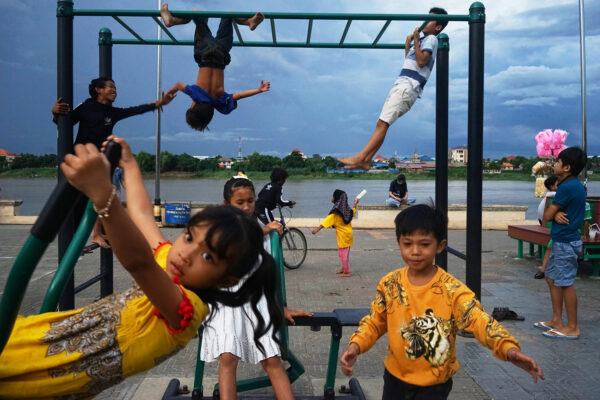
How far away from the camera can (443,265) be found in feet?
15.8

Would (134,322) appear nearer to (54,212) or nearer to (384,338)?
(54,212)

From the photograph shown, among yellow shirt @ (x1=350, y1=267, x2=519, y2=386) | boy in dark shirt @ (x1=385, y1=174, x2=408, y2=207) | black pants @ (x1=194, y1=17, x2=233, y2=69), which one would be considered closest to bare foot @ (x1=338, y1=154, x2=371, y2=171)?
black pants @ (x1=194, y1=17, x2=233, y2=69)

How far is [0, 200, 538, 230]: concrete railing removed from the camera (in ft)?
42.7

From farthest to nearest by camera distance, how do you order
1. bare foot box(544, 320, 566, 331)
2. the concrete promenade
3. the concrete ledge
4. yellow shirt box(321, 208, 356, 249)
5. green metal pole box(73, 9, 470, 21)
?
the concrete ledge → yellow shirt box(321, 208, 356, 249) → bare foot box(544, 320, 566, 331) → green metal pole box(73, 9, 470, 21) → the concrete promenade

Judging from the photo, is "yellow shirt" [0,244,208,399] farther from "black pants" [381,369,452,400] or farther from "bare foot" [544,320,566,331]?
"bare foot" [544,320,566,331]

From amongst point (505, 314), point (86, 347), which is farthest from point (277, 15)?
point (505, 314)

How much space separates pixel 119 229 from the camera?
1.13 m

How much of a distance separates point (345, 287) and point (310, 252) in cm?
283

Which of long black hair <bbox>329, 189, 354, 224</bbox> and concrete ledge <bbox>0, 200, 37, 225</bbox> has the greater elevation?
long black hair <bbox>329, 189, 354, 224</bbox>

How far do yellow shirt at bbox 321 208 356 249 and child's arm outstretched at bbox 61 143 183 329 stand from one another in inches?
231

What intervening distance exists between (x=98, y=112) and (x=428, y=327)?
3.03 meters

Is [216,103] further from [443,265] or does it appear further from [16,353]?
[16,353]

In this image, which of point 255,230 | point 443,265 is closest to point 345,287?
point 443,265

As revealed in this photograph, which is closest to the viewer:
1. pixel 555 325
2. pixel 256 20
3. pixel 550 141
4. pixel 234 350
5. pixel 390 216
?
pixel 234 350
